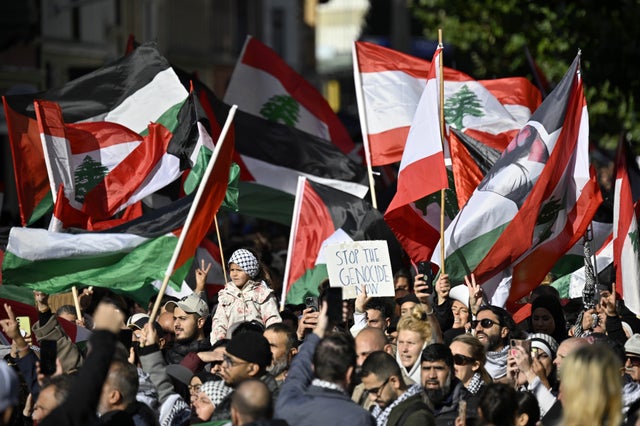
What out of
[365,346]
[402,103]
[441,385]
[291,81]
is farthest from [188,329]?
[291,81]

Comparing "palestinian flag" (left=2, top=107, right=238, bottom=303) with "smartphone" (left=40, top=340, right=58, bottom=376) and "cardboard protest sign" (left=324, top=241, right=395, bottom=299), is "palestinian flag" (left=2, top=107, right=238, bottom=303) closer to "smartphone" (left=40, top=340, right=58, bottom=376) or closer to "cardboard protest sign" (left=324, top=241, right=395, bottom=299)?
"cardboard protest sign" (left=324, top=241, right=395, bottom=299)

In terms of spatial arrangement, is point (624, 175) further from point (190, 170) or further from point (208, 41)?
point (208, 41)

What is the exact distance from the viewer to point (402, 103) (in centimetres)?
Result: 1406

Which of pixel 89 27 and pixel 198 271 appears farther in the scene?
pixel 89 27

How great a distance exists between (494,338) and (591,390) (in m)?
3.63

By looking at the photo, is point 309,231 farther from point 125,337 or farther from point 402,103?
point 125,337

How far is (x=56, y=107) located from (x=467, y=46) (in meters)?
17.5


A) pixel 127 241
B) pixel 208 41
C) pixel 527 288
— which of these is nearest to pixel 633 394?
pixel 527 288

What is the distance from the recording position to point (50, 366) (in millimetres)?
8000

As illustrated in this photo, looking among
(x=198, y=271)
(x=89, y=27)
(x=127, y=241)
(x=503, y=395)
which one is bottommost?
(x=89, y=27)

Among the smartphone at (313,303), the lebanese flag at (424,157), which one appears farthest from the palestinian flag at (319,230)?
the smartphone at (313,303)

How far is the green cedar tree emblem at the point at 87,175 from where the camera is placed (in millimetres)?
12359

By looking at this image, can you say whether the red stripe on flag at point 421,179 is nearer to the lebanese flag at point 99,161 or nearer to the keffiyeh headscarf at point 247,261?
the keffiyeh headscarf at point 247,261

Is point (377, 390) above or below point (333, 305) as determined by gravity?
below
